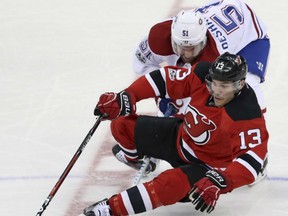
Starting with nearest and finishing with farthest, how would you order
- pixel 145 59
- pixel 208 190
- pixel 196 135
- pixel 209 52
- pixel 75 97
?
pixel 208 190 < pixel 196 135 < pixel 209 52 < pixel 145 59 < pixel 75 97

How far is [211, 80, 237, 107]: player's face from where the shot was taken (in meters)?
3.57

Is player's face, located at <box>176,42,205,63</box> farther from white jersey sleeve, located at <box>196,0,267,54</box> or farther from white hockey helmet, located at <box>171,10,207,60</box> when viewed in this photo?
white jersey sleeve, located at <box>196,0,267,54</box>

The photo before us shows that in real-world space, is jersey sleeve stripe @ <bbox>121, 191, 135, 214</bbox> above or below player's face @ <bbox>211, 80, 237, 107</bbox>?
below

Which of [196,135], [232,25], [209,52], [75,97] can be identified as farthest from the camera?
[75,97]

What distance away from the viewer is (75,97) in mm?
5051

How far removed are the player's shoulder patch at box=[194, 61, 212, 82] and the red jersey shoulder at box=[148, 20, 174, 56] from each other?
407 millimetres

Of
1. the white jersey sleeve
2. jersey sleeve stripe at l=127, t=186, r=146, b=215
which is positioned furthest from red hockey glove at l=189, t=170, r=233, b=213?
the white jersey sleeve

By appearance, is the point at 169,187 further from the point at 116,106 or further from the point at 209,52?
the point at 209,52

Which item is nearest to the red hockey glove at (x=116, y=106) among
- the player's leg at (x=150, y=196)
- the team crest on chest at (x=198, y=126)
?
the team crest on chest at (x=198, y=126)

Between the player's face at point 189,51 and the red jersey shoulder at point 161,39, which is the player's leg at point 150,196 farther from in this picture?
the red jersey shoulder at point 161,39

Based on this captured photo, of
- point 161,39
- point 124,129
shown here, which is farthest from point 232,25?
point 124,129

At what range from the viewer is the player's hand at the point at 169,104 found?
13.9 ft

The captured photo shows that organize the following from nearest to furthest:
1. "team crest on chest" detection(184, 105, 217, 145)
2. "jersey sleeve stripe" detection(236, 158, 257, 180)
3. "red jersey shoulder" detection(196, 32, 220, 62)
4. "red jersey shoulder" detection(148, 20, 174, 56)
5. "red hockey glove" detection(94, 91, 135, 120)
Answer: "jersey sleeve stripe" detection(236, 158, 257, 180) < "team crest on chest" detection(184, 105, 217, 145) < "red hockey glove" detection(94, 91, 135, 120) < "red jersey shoulder" detection(196, 32, 220, 62) < "red jersey shoulder" detection(148, 20, 174, 56)

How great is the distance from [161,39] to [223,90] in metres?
0.70
